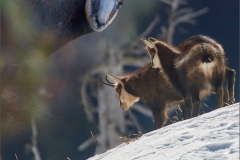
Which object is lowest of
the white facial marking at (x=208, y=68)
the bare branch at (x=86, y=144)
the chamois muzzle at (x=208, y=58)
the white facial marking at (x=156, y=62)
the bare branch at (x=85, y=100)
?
the white facial marking at (x=208, y=68)

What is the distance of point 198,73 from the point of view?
6.90 metres

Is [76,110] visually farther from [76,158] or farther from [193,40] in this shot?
[193,40]

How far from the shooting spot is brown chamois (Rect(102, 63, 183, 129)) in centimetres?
772

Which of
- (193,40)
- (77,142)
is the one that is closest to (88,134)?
(77,142)

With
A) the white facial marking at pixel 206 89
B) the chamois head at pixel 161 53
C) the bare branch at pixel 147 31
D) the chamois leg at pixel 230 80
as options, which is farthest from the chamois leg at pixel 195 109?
the bare branch at pixel 147 31

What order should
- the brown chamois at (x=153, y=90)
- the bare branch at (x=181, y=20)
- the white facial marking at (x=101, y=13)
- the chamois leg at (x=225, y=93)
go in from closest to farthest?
the white facial marking at (x=101, y=13), the chamois leg at (x=225, y=93), the brown chamois at (x=153, y=90), the bare branch at (x=181, y=20)

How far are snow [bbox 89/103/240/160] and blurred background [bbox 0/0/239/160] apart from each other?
6611 mm

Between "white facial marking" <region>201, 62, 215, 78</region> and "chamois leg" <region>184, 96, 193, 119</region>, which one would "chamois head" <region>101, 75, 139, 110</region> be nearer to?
"chamois leg" <region>184, 96, 193, 119</region>

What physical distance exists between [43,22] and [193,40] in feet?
10.2

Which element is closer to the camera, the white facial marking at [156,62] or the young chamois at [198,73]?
the young chamois at [198,73]

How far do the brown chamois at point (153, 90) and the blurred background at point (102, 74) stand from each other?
294 cm

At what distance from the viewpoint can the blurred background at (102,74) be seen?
1205 cm

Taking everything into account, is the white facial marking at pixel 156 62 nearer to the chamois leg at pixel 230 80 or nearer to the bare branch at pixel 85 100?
the chamois leg at pixel 230 80

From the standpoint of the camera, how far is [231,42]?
1168cm
